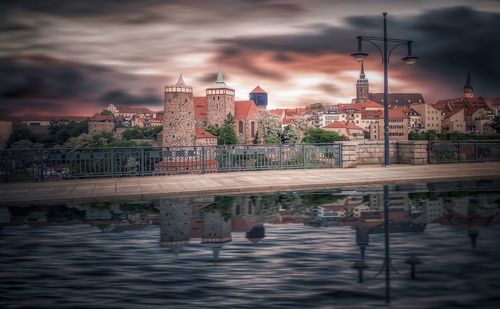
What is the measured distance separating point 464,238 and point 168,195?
8.73m

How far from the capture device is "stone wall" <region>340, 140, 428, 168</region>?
2316 cm

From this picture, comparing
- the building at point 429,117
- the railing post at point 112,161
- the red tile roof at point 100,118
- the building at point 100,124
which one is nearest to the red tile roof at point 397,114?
the building at point 429,117

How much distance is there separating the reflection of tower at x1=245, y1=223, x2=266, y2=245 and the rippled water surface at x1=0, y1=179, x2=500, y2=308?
2cm

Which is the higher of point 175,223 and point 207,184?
point 207,184

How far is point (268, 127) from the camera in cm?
13775

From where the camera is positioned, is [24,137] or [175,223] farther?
[24,137]

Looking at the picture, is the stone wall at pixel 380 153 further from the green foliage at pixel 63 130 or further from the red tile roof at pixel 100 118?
the red tile roof at pixel 100 118

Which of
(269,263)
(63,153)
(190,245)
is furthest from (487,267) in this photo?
(63,153)

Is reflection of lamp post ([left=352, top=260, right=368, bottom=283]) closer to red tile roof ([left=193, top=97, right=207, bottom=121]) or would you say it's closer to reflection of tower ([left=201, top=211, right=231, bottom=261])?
reflection of tower ([left=201, top=211, right=231, bottom=261])

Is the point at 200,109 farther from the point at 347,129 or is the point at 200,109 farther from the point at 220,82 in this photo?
the point at 347,129

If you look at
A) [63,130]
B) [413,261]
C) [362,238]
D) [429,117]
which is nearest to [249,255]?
[362,238]

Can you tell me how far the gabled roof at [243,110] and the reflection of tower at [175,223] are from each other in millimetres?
137595

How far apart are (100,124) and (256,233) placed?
624ft

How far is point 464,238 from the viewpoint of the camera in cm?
782
